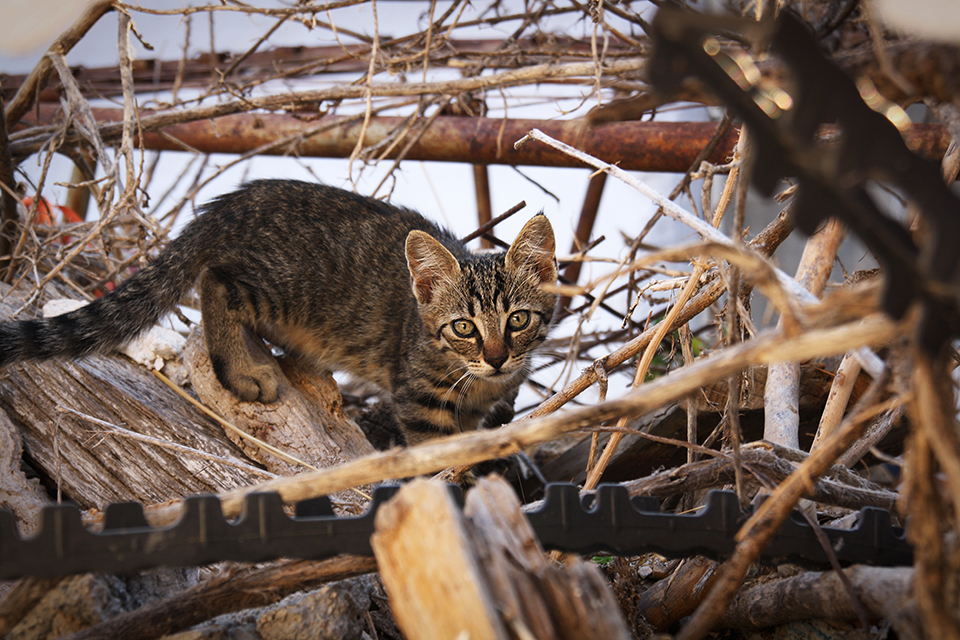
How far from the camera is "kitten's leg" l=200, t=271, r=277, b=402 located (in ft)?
8.30

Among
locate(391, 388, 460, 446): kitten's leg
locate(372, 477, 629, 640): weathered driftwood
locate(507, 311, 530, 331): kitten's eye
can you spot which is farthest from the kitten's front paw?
locate(372, 477, 629, 640): weathered driftwood

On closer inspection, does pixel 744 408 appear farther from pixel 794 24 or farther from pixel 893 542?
pixel 794 24

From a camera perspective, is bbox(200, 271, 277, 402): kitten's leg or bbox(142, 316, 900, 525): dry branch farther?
bbox(200, 271, 277, 402): kitten's leg

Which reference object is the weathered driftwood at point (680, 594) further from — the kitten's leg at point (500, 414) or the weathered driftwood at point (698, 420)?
the kitten's leg at point (500, 414)

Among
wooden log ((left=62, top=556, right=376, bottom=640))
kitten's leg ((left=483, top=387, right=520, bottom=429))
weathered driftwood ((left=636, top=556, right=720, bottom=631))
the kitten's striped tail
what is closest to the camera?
wooden log ((left=62, top=556, right=376, bottom=640))

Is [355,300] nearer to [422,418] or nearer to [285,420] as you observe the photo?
[422,418]

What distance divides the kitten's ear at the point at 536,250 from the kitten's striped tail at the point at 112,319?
1.29 m

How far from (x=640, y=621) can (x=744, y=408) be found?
1.04 meters

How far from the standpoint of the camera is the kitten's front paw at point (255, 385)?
2.52m

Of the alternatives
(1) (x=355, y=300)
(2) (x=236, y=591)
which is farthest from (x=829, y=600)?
(1) (x=355, y=300)

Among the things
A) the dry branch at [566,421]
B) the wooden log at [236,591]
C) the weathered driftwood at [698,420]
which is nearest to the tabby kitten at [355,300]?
the weathered driftwood at [698,420]

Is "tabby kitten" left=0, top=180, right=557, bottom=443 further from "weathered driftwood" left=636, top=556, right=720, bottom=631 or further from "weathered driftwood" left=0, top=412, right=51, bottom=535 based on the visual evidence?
"weathered driftwood" left=636, top=556, right=720, bottom=631

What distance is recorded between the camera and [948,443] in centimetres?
73

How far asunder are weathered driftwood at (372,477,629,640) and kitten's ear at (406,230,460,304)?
5.87 feet
